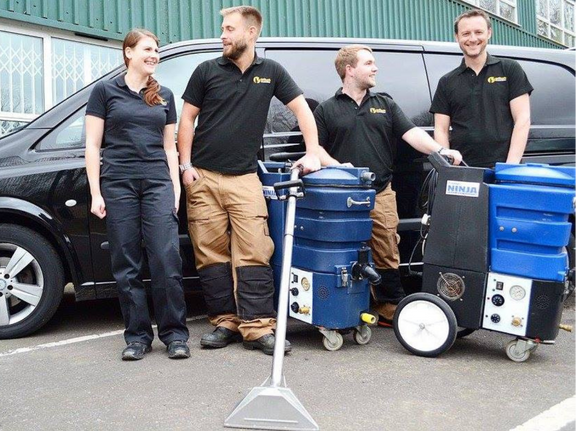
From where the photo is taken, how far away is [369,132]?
16.0ft

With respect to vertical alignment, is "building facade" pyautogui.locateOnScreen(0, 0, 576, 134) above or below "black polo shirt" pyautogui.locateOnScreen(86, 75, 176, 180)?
above

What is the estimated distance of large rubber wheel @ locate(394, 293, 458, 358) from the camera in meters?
4.26

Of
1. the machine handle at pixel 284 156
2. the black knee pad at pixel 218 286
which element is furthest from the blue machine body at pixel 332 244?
the machine handle at pixel 284 156

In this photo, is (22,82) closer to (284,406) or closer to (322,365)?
(322,365)

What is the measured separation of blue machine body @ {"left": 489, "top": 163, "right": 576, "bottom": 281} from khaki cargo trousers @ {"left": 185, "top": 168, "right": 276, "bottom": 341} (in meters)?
1.30

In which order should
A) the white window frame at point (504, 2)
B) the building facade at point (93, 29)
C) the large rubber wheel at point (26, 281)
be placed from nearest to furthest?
the large rubber wheel at point (26, 281) → the building facade at point (93, 29) → the white window frame at point (504, 2)

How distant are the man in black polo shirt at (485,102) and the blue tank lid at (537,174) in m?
0.53

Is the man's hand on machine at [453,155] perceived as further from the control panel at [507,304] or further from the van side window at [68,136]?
the van side window at [68,136]

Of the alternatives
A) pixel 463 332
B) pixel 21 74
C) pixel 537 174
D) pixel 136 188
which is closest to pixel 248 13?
pixel 136 188

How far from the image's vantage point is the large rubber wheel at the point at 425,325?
4.26 metres

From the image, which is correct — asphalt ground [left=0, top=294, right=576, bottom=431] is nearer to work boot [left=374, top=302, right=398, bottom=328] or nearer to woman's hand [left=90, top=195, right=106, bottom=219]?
work boot [left=374, top=302, right=398, bottom=328]

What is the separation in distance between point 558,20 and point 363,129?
890 inches

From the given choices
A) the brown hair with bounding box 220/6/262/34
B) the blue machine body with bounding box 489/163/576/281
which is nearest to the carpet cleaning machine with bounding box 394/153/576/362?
the blue machine body with bounding box 489/163/576/281

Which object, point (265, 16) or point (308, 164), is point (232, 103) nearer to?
point (308, 164)
